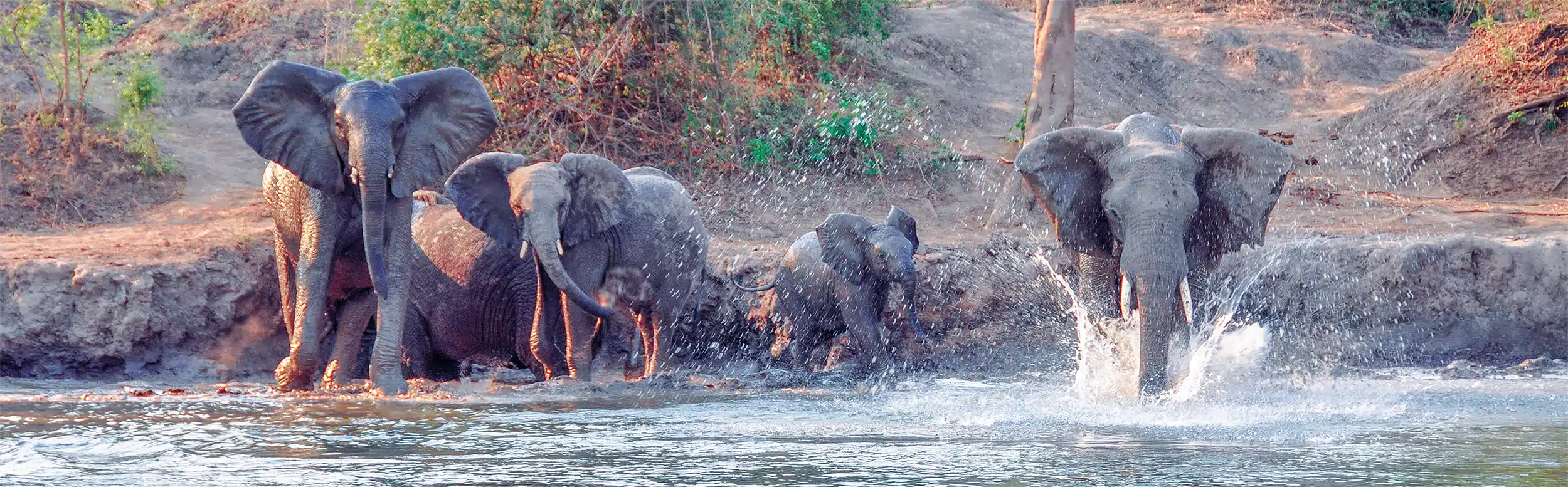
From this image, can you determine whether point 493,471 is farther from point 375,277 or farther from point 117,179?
point 117,179

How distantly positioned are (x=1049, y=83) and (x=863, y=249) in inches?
171

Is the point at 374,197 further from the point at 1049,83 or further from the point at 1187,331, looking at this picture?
the point at 1049,83

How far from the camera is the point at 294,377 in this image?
9227mm

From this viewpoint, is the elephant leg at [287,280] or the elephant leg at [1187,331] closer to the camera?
the elephant leg at [1187,331]

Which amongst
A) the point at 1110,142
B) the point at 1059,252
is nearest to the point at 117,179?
the point at 1059,252

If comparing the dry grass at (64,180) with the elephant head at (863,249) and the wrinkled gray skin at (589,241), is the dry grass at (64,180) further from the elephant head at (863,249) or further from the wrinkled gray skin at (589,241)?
the elephant head at (863,249)

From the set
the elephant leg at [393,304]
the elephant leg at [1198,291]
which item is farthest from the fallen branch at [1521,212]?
the elephant leg at [393,304]

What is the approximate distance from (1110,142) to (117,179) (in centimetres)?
907

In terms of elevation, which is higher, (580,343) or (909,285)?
(909,285)

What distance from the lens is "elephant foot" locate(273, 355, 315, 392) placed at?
30.2 feet

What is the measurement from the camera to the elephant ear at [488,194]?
9.81 meters

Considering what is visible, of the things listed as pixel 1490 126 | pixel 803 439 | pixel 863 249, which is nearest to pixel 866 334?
pixel 863 249

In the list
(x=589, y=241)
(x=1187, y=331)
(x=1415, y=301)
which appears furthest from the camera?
(x=1415, y=301)

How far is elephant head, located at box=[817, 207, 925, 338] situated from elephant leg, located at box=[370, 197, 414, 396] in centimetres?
269
